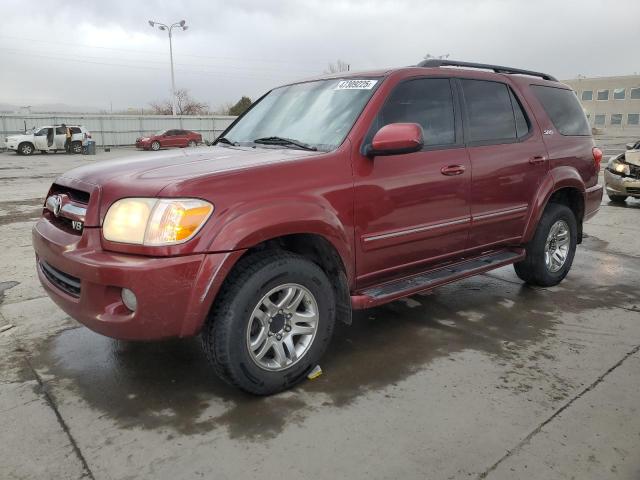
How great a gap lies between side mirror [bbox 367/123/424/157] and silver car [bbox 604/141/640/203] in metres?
8.20

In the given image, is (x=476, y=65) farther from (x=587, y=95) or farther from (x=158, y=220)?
(x=587, y=95)

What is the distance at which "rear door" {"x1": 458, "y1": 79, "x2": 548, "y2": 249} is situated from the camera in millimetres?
3877

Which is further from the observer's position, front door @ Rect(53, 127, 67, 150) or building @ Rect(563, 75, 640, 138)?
building @ Rect(563, 75, 640, 138)

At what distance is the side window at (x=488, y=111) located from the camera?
12.9 feet

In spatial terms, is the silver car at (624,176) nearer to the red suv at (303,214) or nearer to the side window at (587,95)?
the red suv at (303,214)

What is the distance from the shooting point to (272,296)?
2906 millimetres

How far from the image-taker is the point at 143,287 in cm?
248

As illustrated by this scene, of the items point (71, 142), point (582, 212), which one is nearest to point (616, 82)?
point (71, 142)

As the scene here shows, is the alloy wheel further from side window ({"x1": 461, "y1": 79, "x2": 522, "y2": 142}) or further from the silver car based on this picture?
the silver car

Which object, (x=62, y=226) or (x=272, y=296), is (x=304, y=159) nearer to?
(x=272, y=296)

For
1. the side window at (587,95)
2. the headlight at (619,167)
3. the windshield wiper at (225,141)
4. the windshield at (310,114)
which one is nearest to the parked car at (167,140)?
the headlight at (619,167)

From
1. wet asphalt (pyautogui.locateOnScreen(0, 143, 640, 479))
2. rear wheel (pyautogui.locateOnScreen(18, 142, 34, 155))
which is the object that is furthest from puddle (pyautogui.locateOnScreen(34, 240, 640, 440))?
rear wheel (pyautogui.locateOnScreen(18, 142, 34, 155))

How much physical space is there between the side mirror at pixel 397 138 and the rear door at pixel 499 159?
0.91 metres

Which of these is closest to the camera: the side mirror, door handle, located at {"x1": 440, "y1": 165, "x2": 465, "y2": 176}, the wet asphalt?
the wet asphalt
